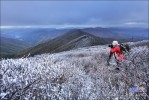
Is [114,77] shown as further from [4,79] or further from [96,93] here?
[4,79]

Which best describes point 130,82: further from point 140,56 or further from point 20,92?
point 140,56

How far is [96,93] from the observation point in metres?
7.58

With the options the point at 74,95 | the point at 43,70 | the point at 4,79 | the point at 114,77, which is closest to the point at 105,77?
the point at 114,77

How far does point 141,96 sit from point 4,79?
10.8 feet

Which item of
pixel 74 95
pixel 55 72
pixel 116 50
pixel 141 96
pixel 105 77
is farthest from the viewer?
pixel 116 50

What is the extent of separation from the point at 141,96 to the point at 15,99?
3.24 meters

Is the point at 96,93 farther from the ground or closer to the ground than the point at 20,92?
closer to the ground

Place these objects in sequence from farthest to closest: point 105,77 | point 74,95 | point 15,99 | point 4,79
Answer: point 105,77
point 74,95
point 4,79
point 15,99

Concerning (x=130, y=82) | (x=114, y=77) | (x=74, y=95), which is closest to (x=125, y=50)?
(x=114, y=77)

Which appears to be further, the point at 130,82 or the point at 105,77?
the point at 105,77

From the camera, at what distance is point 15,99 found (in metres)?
5.62

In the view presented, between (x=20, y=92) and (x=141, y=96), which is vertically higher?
(x=20, y=92)

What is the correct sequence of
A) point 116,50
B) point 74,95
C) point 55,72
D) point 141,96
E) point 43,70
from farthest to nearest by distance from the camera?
point 116,50, point 55,72, point 43,70, point 141,96, point 74,95

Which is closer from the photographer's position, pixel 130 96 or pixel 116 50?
pixel 130 96
